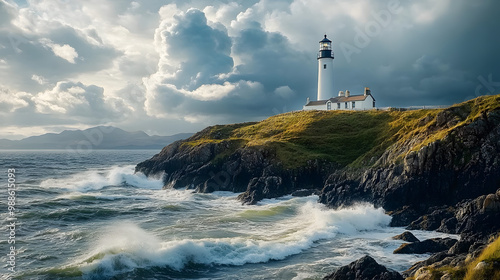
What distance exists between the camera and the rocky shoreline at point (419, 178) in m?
28.1

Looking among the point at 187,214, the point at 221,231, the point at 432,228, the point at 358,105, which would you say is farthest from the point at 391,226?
the point at 358,105

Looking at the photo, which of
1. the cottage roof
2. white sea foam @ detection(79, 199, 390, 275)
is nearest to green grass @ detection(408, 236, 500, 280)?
white sea foam @ detection(79, 199, 390, 275)

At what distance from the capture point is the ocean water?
23.0m

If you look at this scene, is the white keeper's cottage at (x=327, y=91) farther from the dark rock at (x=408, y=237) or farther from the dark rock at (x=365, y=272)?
the dark rock at (x=365, y=272)

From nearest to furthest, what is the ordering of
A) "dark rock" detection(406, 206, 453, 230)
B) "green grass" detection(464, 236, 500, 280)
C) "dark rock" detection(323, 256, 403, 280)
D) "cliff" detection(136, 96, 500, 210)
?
"green grass" detection(464, 236, 500, 280)
"dark rock" detection(323, 256, 403, 280)
"dark rock" detection(406, 206, 453, 230)
"cliff" detection(136, 96, 500, 210)

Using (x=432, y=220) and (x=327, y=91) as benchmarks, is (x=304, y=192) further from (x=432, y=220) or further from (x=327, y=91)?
(x=327, y=91)

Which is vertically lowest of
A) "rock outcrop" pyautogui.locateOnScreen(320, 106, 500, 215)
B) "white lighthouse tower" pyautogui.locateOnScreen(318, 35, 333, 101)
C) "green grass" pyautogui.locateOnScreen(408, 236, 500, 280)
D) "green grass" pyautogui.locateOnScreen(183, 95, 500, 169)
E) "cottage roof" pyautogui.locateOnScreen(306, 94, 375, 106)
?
"green grass" pyautogui.locateOnScreen(408, 236, 500, 280)

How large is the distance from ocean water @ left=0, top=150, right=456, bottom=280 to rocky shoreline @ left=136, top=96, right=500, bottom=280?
2.26 m

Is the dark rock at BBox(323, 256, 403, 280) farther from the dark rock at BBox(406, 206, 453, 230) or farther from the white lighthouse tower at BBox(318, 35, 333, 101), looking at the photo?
the white lighthouse tower at BBox(318, 35, 333, 101)

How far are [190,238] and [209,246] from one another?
3.42m

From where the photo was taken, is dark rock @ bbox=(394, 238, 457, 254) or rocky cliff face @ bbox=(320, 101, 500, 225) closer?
dark rock @ bbox=(394, 238, 457, 254)

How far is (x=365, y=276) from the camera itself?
699 inches

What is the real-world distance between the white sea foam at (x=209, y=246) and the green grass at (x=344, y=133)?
15.8m

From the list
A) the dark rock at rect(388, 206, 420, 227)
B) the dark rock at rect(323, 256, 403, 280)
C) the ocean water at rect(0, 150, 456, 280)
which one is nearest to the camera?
the dark rock at rect(323, 256, 403, 280)
